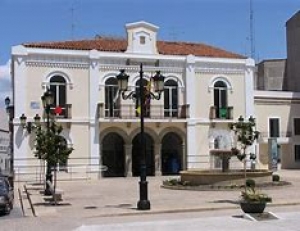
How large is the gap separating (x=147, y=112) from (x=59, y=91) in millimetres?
6002

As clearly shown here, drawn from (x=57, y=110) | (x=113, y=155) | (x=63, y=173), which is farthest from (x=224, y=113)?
(x=63, y=173)

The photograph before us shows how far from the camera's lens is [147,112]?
3900 cm

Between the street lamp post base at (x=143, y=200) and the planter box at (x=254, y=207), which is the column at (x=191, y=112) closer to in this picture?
the street lamp post base at (x=143, y=200)

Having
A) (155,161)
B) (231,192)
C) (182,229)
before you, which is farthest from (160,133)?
(182,229)

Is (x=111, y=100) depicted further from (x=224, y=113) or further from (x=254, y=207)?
(x=254, y=207)

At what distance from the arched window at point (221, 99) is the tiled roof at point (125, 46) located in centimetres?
226

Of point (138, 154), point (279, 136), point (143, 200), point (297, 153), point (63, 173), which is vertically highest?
point (279, 136)

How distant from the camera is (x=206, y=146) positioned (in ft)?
133

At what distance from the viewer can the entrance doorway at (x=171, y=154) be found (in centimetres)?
4112

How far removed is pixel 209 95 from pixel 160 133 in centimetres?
450

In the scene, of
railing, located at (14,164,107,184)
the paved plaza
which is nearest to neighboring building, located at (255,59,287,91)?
railing, located at (14,164,107,184)

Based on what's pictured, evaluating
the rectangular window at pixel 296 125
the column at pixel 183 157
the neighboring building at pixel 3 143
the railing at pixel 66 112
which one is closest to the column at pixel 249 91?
the column at pixel 183 157

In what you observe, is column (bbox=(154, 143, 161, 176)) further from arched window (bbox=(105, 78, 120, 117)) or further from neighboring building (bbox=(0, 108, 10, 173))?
neighboring building (bbox=(0, 108, 10, 173))

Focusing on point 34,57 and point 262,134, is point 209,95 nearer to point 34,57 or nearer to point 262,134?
point 262,134
